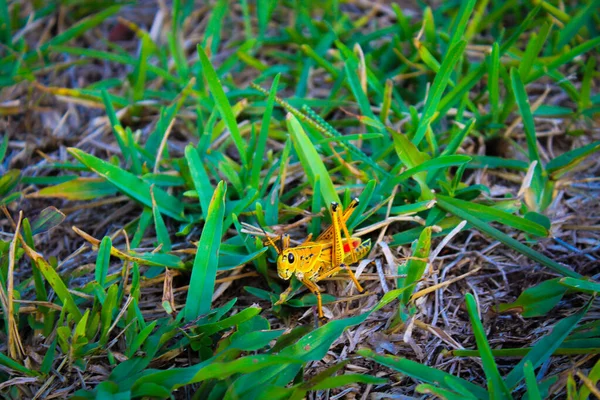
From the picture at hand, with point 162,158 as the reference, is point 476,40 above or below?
above

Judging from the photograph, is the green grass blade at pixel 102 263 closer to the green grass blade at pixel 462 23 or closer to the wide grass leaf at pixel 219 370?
the wide grass leaf at pixel 219 370

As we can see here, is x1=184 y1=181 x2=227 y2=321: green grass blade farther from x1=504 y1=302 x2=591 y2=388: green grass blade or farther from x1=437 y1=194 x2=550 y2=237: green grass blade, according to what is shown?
x1=504 y1=302 x2=591 y2=388: green grass blade

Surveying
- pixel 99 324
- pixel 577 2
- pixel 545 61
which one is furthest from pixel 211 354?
pixel 577 2

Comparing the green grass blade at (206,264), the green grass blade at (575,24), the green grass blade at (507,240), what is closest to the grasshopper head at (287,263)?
the green grass blade at (206,264)

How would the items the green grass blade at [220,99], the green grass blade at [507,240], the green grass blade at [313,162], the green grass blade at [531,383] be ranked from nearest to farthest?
1. the green grass blade at [531,383]
2. the green grass blade at [507,240]
3. the green grass blade at [313,162]
4. the green grass blade at [220,99]

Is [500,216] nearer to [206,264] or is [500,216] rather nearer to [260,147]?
[260,147]

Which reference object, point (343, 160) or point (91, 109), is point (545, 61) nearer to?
point (343, 160)

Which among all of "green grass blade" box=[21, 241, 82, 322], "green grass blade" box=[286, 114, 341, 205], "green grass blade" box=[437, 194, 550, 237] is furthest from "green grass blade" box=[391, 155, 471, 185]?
"green grass blade" box=[21, 241, 82, 322]
